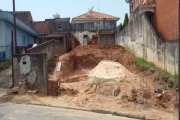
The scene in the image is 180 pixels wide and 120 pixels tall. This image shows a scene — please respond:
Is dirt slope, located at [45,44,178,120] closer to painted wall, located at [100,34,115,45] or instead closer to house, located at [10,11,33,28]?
painted wall, located at [100,34,115,45]

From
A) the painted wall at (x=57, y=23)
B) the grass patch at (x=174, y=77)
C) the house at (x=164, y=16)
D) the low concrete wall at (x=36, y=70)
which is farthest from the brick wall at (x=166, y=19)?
the painted wall at (x=57, y=23)

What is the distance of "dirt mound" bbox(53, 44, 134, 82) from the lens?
14969 millimetres

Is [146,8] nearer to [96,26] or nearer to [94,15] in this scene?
[96,26]

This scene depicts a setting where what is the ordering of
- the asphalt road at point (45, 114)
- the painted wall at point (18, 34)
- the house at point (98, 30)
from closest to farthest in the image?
the asphalt road at point (45, 114)
the painted wall at point (18, 34)
the house at point (98, 30)

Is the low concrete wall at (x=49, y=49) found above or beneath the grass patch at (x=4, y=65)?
above

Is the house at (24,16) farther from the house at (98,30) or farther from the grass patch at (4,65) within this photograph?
the grass patch at (4,65)

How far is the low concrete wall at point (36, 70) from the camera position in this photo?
10.8 meters

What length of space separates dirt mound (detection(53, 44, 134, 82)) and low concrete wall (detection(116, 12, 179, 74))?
102 centimetres

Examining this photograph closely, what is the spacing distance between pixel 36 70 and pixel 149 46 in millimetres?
7127

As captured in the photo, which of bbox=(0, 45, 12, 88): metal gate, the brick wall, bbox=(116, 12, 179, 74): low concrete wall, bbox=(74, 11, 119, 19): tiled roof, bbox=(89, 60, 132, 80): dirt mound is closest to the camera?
bbox=(116, 12, 179, 74): low concrete wall

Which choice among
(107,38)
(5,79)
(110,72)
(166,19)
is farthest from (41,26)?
(166,19)

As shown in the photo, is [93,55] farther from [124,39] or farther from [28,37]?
[28,37]

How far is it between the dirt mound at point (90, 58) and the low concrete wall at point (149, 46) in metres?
1.02

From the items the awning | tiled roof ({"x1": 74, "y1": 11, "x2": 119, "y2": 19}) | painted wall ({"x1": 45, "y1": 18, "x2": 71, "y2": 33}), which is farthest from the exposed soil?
tiled roof ({"x1": 74, "y1": 11, "x2": 119, "y2": 19})
